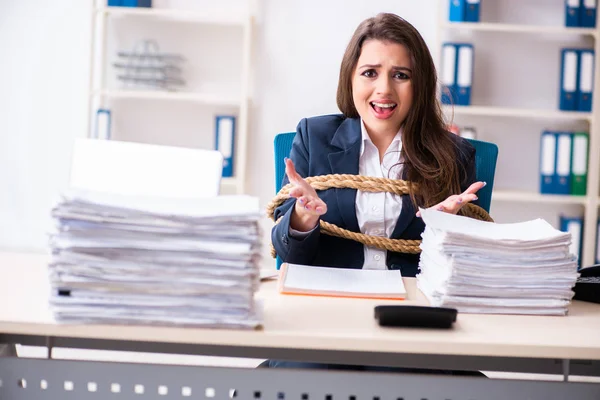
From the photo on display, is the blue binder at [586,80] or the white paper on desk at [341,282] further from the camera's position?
the blue binder at [586,80]

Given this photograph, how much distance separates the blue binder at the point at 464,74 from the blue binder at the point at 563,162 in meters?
0.50

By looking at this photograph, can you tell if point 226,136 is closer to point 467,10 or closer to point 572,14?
point 467,10

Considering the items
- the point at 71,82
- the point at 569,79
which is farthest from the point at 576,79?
the point at 71,82

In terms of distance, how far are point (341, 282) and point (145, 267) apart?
1.48 feet

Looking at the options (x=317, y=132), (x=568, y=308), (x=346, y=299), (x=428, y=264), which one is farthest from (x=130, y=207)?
(x=317, y=132)

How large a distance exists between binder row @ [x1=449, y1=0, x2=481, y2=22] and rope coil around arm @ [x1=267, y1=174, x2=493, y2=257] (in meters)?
2.27

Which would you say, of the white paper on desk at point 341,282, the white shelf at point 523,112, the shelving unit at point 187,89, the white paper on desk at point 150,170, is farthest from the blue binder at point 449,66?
the white paper on desk at point 150,170

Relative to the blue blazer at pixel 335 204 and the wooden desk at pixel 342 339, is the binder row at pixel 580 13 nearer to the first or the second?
the blue blazer at pixel 335 204

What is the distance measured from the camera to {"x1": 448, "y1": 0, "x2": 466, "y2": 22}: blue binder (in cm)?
375

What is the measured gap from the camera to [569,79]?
373 cm

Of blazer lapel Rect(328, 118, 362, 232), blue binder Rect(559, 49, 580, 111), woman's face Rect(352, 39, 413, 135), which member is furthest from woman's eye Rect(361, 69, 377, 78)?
blue binder Rect(559, 49, 580, 111)

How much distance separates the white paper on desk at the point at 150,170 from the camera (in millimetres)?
1329

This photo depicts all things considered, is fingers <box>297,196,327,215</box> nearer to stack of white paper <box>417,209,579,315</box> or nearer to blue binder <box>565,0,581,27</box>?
stack of white paper <box>417,209,579,315</box>

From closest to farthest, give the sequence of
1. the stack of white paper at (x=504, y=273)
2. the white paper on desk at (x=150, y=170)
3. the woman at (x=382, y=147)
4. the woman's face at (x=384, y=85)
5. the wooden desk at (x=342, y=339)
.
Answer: the wooden desk at (x=342, y=339), the stack of white paper at (x=504, y=273), the white paper on desk at (x=150, y=170), the woman at (x=382, y=147), the woman's face at (x=384, y=85)
